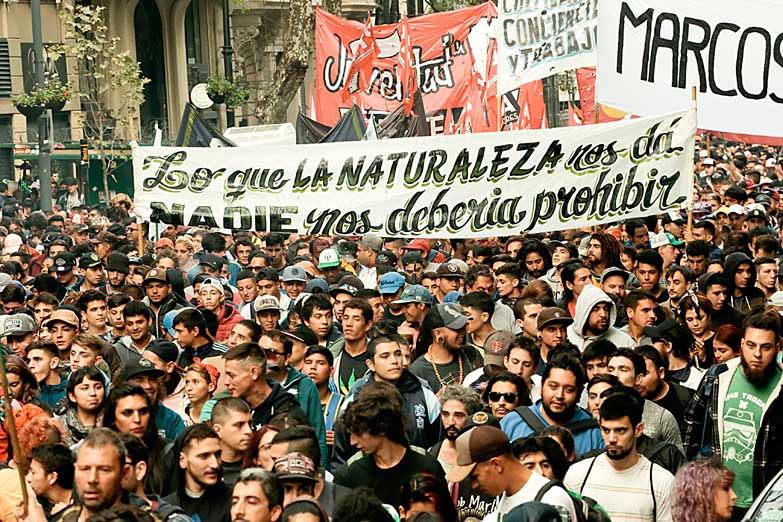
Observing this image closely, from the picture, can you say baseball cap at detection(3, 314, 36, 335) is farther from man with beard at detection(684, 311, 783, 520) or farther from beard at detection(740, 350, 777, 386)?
beard at detection(740, 350, 777, 386)

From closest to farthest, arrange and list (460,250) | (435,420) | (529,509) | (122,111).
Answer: (529,509) → (435,420) → (460,250) → (122,111)

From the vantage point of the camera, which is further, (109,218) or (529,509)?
(109,218)

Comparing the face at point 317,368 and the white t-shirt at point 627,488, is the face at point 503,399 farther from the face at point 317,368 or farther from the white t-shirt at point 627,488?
the face at point 317,368

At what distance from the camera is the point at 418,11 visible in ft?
162

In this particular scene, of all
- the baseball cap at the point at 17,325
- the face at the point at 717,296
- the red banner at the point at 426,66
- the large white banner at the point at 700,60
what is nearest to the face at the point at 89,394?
the baseball cap at the point at 17,325

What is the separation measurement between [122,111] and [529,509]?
3453 cm

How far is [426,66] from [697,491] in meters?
17.9

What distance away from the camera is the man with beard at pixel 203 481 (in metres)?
7.00

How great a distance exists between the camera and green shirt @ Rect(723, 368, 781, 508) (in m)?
7.57

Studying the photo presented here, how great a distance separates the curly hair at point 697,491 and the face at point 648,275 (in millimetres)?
5986

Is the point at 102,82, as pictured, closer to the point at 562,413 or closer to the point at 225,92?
the point at 225,92

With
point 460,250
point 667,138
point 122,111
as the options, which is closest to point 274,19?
point 122,111

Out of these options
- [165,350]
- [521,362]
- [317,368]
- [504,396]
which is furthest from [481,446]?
[165,350]

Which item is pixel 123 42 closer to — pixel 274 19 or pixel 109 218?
pixel 274 19
